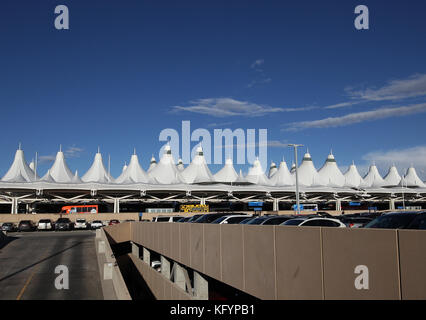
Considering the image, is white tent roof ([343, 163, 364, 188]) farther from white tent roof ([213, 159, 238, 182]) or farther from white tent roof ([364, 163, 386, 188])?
white tent roof ([213, 159, 238, 182])

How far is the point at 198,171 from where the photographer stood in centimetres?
10456

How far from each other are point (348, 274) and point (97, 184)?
6266 cm

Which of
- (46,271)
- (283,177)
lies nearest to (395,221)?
(46,271)

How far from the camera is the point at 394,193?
88375 millimetres

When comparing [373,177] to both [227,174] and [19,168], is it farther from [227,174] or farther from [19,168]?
[19,168]

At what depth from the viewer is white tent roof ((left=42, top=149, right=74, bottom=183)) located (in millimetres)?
94119

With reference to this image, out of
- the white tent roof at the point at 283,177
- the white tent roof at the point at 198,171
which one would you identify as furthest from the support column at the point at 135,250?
the white tent roof at the point at 283,177

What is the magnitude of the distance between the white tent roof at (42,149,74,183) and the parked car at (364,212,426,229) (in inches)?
3523

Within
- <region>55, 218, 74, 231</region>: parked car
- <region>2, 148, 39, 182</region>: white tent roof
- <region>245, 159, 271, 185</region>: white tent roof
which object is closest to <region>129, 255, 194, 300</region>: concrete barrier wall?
<region>55, 218, 74, 231</region>: parked car

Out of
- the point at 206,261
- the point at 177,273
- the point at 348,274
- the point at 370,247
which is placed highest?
the point at 370,247

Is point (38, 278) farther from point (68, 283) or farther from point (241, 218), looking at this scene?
point (241, 218)

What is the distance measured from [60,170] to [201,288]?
85.5 meters

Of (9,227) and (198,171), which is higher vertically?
(198,171)

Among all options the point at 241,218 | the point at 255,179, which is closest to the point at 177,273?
the point at 241,218
